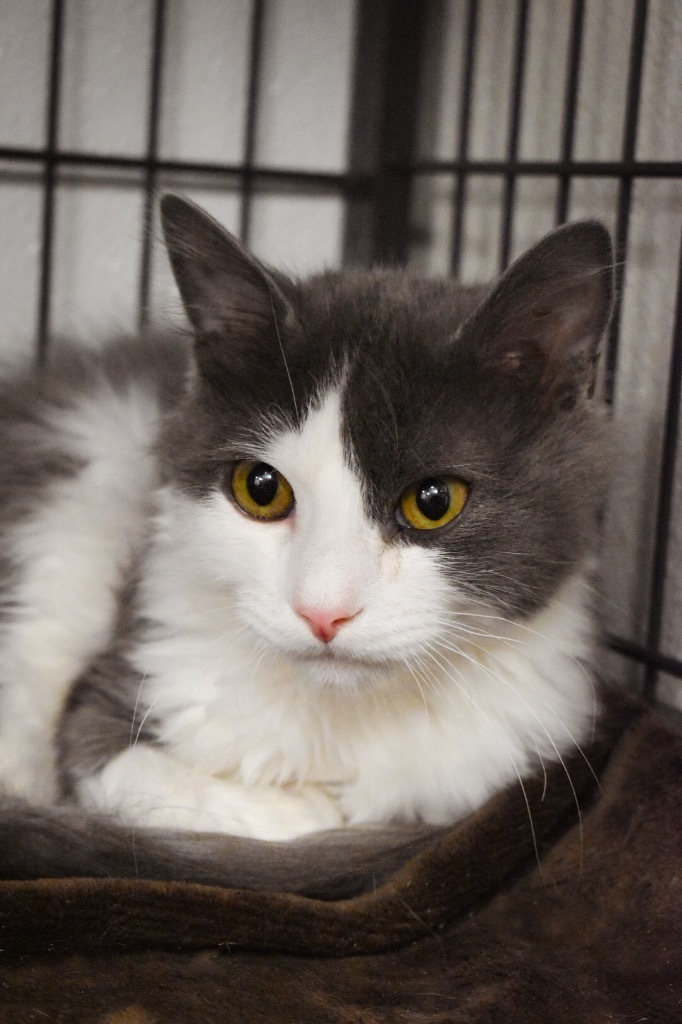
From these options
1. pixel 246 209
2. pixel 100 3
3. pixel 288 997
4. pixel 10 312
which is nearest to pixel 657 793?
pixel 288 997

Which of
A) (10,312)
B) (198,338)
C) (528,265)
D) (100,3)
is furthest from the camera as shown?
(10,312)

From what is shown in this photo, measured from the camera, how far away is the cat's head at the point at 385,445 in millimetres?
1041

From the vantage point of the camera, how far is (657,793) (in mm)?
1291

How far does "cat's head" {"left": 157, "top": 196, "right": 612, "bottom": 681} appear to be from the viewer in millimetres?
1041

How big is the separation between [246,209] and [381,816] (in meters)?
1.32

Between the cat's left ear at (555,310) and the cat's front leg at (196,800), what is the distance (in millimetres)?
572

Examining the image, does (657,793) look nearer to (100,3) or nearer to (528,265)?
(528,265)

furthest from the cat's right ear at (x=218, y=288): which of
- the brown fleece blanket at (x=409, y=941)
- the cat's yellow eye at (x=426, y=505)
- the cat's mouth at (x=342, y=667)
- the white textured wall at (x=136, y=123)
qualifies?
the white textured wall at (x=136, y=123)

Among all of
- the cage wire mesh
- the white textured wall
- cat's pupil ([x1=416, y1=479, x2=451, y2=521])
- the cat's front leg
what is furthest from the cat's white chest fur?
the white textured wall

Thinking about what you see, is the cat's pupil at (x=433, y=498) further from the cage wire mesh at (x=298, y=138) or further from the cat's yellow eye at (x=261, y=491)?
the cage wire mesh at (x=298, y=138)

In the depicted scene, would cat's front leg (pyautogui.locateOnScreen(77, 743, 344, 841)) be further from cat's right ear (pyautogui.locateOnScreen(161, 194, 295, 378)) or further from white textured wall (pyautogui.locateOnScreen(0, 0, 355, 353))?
white textured wall (pyautogui.locateOnScreen(0, 0, 355, 353))

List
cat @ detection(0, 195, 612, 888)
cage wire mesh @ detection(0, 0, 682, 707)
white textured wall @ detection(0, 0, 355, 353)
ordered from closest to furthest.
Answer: cat @ detection(0, 195, 612, 888) → cage wire mesh @ detection(0, 0, 682, 707) → white textured wall @ detection(0, 0, 355, 353)

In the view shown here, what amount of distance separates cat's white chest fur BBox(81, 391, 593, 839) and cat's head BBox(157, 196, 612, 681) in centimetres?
1

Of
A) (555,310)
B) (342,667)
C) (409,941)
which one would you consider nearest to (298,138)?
(555,310)
